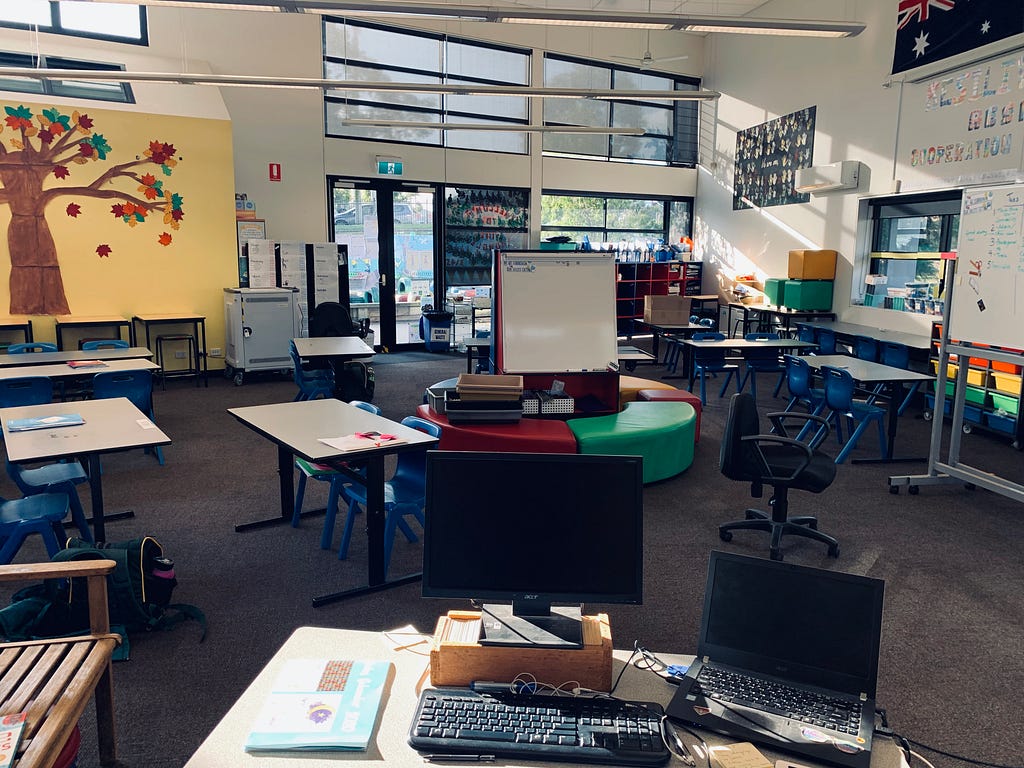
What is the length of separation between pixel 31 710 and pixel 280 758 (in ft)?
2.83

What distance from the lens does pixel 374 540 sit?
364 centimetres

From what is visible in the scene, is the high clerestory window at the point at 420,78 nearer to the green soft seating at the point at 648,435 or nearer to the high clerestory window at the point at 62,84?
the high clerestory window at the point at 62,84

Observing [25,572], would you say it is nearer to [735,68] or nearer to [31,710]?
[31,710]

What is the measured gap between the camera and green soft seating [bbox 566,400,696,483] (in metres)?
5.09

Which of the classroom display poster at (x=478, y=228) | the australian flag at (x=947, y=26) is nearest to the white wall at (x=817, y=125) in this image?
the australian flag at (x=947, y=26)

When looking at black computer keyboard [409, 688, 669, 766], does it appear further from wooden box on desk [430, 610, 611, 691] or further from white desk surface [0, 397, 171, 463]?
white desk surface [0, 397, 171, 463]

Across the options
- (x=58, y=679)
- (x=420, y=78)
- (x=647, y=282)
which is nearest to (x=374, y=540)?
(x=58, y=679)

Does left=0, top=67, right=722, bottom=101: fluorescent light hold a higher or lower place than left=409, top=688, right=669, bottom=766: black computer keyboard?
higher

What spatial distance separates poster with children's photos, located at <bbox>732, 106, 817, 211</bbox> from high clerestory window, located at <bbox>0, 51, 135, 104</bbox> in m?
9.09

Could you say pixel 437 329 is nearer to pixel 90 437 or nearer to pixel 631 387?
pixel 631 387

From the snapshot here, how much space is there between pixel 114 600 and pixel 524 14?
531cm

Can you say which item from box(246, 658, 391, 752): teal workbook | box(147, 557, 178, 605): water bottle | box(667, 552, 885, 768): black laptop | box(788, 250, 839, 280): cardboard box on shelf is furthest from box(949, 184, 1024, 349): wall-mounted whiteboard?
box(147, 557, 178, 605): water bottle

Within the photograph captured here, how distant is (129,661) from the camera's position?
119 inches

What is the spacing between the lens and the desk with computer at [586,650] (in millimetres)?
1511
